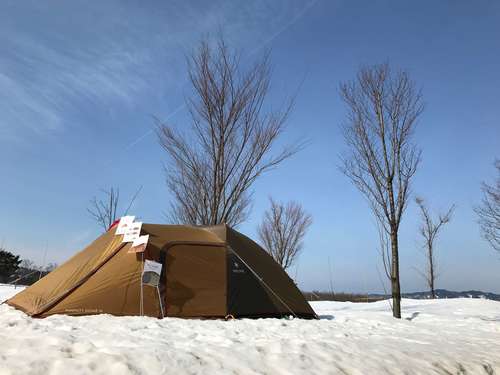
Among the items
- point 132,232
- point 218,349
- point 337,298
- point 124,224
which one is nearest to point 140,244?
point 132,232

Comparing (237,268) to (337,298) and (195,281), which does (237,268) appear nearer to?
(195,281)

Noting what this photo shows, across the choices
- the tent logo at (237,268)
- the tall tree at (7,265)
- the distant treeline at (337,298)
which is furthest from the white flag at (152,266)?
the tall tree at (7,265)

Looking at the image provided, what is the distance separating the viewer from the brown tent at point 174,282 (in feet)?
20.1

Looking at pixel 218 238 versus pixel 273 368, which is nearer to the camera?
pixel 273 368

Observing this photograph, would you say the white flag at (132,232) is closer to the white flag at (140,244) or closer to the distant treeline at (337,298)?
the white flag at (140,244)

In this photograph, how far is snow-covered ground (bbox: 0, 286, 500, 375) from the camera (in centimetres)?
300

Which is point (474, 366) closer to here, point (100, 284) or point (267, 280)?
point (267, 280)

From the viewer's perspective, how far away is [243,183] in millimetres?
10008

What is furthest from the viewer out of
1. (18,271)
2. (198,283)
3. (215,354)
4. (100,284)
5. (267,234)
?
(18,271)

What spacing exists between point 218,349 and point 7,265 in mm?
36699

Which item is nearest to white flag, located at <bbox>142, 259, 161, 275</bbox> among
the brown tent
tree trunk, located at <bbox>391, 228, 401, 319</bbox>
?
the brown tent

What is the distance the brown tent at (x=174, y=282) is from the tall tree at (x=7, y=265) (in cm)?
3094

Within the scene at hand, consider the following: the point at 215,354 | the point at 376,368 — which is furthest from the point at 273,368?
the point at 376,368

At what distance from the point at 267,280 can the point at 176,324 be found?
8.39 ft
